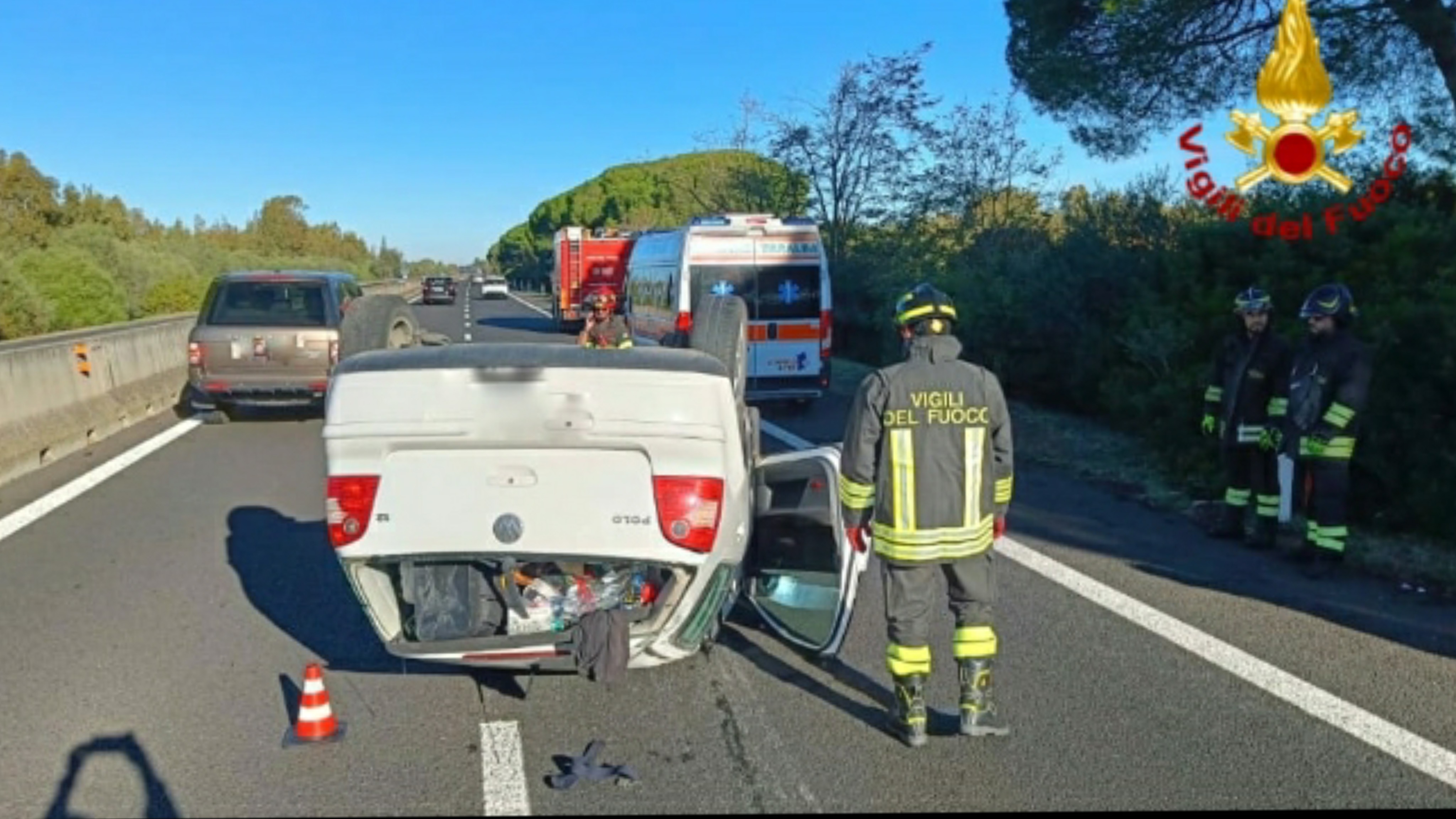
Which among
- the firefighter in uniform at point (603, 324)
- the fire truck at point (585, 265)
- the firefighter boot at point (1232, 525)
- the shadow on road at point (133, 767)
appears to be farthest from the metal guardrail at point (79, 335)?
the fire truck at point (585, 265)

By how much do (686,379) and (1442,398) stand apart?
6.08 m

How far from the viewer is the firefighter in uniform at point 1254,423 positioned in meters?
7.40

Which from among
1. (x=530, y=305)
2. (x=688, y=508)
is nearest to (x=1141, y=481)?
(x=688, y=508)

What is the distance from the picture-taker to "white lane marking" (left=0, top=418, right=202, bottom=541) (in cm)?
808

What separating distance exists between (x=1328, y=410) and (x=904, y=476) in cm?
385

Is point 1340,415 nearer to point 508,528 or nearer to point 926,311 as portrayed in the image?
point 926,311

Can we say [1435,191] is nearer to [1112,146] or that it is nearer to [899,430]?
[1112,146]

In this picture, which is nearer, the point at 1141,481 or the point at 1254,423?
the point at 1254,423

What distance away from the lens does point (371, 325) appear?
5586 millimetres

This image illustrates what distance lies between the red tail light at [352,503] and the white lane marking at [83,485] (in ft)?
15.5

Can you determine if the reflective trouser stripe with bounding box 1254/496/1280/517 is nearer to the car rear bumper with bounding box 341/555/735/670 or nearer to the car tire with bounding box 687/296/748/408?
the car tire with bounding box 687/296/748/408

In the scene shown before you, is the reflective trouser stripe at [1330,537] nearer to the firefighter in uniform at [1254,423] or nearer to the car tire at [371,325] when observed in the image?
the firefighter in uniform at [1254,423]

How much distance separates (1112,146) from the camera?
1544 cm

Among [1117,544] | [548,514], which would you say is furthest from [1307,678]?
[548,514]
